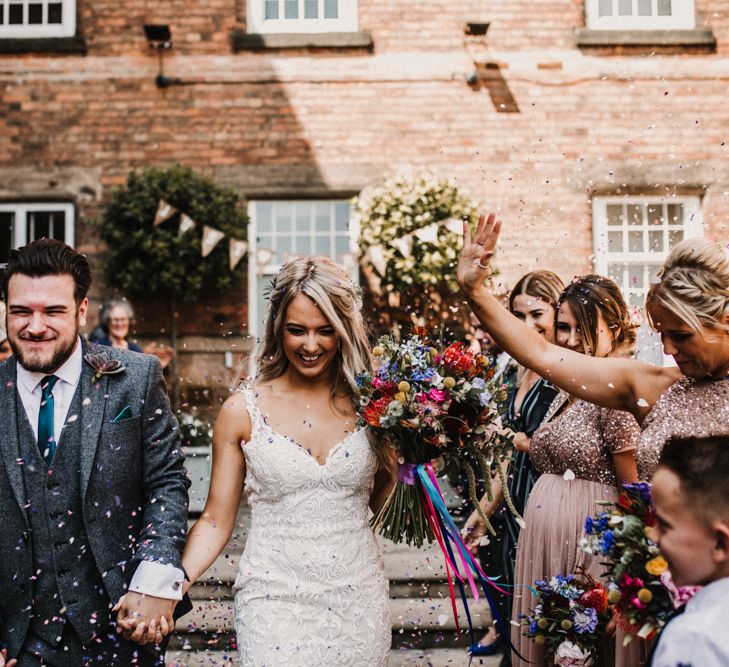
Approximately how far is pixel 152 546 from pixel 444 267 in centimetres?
555

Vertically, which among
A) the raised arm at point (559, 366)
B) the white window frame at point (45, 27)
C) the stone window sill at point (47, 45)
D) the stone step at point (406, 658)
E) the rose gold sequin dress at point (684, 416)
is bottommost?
the stone step at point (406, 658)

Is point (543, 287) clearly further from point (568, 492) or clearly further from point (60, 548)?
point (60, 548)

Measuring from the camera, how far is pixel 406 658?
5129 mm

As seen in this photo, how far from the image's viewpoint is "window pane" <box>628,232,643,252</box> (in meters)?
8.84

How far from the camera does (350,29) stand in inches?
353

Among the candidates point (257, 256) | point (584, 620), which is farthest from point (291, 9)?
point (584, 620)

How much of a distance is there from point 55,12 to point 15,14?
43 cm

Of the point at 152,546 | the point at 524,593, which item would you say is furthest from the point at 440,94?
the point at 152,546

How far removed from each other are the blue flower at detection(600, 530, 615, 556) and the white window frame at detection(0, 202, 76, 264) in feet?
25.0

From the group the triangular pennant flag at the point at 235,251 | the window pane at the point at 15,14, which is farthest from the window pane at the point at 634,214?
the window pane at the point at 15,14

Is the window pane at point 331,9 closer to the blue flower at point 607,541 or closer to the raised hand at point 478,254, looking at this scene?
the raised hand at point 478,254

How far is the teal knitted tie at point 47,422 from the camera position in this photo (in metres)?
2.64

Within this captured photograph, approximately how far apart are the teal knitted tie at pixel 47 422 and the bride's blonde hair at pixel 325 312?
77 cm

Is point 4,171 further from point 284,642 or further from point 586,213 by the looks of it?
point 284,642
